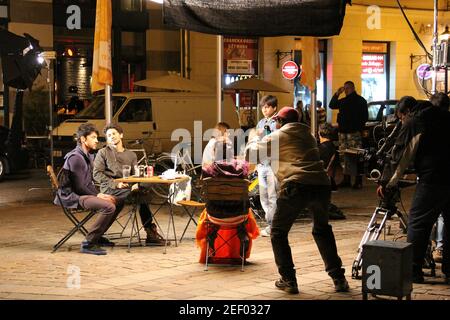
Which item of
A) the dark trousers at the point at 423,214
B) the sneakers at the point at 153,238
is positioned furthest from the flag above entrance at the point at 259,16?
the sneakers at the point at 153,238

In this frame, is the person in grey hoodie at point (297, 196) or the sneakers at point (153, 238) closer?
the person in grey hoodie at point (297, 196)

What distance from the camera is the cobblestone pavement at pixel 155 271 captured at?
7.31 metres

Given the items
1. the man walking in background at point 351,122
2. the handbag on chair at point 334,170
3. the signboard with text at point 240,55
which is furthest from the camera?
the signboard with text at point 240,55

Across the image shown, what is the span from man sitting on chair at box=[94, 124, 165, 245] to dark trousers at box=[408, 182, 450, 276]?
139 inches

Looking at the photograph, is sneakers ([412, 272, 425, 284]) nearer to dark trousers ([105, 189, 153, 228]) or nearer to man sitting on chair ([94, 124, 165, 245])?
man sitting on chair ([94, 124, 165, 245])

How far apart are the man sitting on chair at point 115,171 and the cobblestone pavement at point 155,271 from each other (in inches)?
12.9

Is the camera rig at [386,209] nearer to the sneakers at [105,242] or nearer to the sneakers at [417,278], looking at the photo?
the sneakers at [417,278]

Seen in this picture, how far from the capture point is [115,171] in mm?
9812

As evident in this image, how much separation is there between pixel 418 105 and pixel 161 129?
10718mm

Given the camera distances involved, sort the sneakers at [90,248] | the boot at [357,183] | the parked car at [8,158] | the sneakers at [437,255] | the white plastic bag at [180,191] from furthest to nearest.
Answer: the parked car at [8,158] < the boot at [357,183] < the white plastic bag at [180,191] < the sneakers at [90,248] < the sneakers at [437,255]

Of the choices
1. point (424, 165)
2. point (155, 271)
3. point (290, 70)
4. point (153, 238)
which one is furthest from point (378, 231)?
point (290, 70)

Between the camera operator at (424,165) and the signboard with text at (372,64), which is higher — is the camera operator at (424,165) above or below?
below
